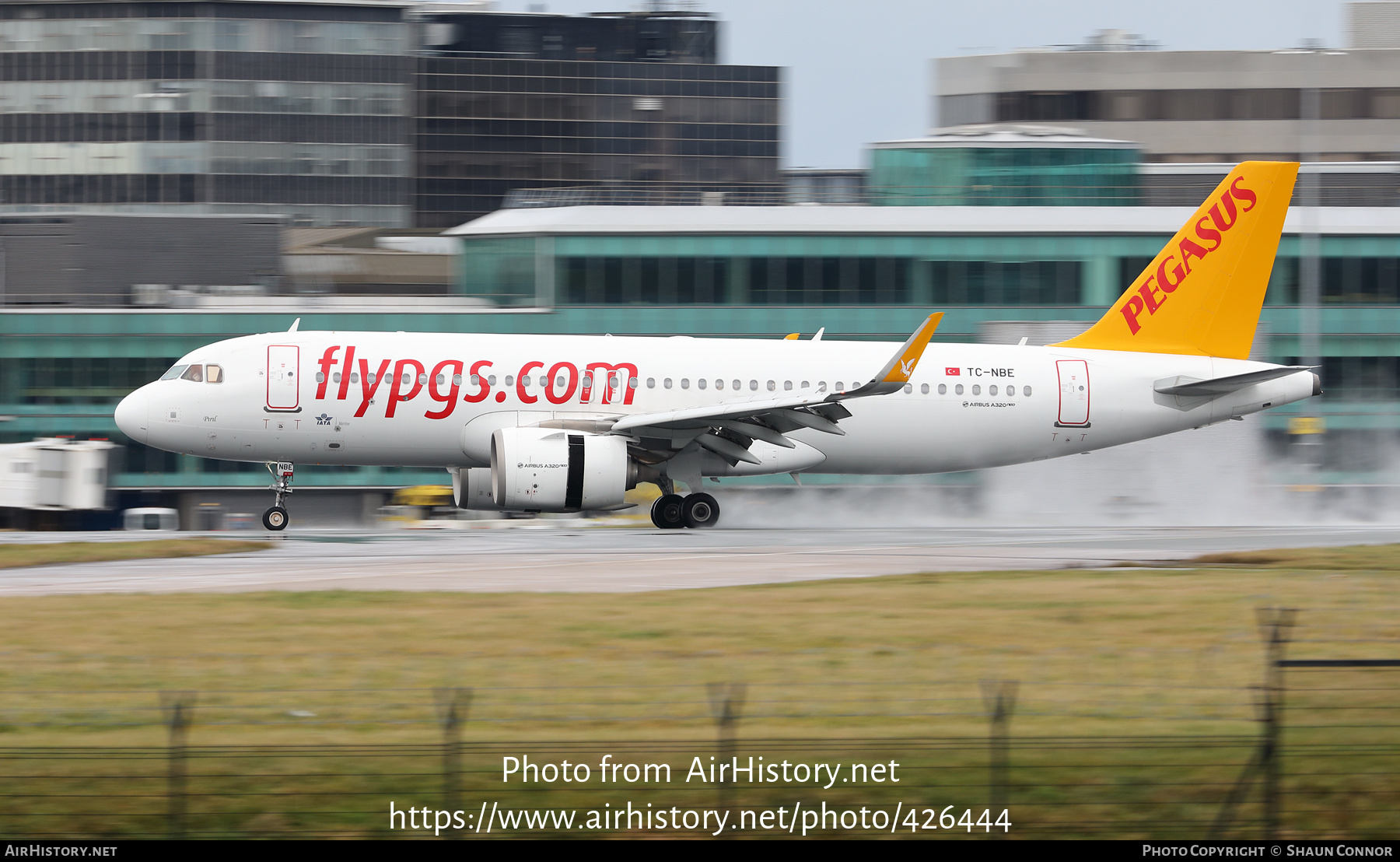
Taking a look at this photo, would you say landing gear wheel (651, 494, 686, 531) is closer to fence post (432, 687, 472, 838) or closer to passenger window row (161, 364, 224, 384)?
passenger window row (161, 364, 224, 384)

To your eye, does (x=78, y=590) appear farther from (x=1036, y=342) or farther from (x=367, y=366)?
(x=1036, y=342)

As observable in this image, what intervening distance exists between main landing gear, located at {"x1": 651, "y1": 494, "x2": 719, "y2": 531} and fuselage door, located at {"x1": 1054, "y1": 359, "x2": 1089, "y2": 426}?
774 cm

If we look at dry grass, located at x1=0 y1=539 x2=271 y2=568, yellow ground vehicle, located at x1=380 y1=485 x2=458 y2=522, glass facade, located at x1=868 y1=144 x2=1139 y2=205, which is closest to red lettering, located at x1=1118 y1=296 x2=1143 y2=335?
yellow ground vehicle, located at x1=380 y1=485 x2=458 y2=522

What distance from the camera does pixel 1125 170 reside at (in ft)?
197

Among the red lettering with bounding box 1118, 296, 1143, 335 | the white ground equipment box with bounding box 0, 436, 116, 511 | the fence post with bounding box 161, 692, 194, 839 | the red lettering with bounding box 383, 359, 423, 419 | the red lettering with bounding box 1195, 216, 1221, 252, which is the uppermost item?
the red lettering with bounding box 1195, 216, 1221, 252

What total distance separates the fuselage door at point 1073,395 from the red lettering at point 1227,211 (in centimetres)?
455

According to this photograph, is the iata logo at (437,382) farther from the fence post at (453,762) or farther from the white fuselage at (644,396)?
the fence post at (453,762)

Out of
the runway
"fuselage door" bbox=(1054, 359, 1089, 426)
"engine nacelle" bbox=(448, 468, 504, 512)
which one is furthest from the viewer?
"fuselage door" bbox=(1054, 359, 1089, 426)

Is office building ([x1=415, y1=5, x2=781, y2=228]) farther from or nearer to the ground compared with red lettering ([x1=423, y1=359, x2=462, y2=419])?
farther from the ground

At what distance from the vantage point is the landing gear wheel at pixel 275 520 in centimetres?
2897

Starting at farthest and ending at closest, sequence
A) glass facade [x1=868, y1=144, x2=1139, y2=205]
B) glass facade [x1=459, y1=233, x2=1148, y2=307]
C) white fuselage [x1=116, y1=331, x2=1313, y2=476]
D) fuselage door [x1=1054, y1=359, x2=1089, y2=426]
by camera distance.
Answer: glass facade [x1=868, y1=144, x2=1139, y2=205] < glass facade [x1=459, y1=233, x2=1148, y2=307] < fuselage door [x1=1054, y1=359, x2=1089, y2=426] < white fuselage [x1=116, y1=331, x2=1313, y2=476]

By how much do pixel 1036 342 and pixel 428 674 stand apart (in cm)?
2694

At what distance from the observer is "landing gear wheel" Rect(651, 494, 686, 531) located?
29.8 metres
